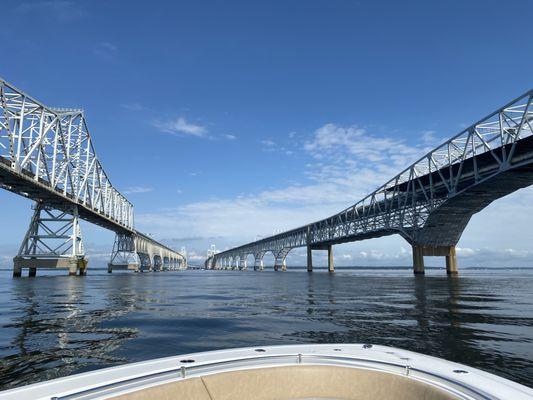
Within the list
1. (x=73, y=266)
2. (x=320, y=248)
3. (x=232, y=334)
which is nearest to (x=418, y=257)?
(x=320, y=248)

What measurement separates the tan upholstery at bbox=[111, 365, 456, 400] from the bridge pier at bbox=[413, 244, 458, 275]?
93910mm

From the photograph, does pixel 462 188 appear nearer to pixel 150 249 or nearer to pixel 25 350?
pixel 25 350

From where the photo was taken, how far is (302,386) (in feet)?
15.5

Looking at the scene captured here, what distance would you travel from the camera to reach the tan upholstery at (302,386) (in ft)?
13.9

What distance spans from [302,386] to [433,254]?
3806 inches

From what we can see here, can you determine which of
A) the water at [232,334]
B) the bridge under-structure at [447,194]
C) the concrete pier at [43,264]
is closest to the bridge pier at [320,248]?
the bridge under-structure at [447,194]

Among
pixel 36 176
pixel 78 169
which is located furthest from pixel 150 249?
pixel 36 176

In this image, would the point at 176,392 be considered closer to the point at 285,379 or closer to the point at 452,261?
the point at 285,379

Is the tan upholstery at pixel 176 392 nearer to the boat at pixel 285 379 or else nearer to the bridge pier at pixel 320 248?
the boat at pixel 285 379

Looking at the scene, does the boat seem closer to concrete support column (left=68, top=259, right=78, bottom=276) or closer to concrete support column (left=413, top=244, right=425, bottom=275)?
concrete support column (left=68, top=259, right=78, bottom=276)

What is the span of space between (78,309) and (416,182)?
8109 cm

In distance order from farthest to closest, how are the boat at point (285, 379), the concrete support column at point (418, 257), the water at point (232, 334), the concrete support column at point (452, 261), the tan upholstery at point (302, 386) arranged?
the concrete support column at point (452, 261) < the concrete support column at point (418, 257) < the water at point (232, 334) < the tan upholstery at point (302, 386) < the boat at point (285, 379)

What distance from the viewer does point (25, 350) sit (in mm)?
10055

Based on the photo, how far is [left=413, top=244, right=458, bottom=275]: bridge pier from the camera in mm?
91562
